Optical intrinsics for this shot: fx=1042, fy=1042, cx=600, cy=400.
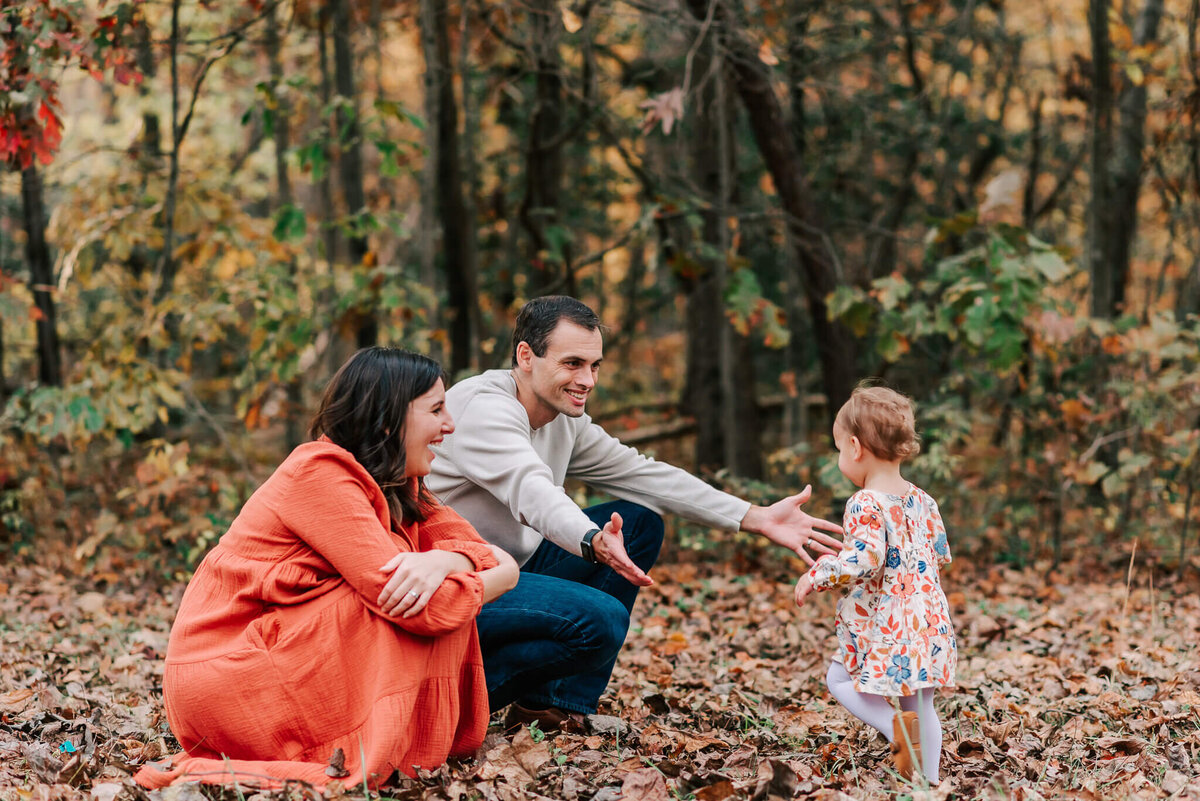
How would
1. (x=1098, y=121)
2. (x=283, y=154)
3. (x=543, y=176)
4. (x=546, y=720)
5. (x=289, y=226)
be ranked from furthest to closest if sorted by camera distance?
(x=283, y=154) → (x=543, y=176) → (x=1098, y=121) → (x=289, y=226) → (x=546, y=720)

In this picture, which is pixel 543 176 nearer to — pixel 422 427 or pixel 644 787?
pixel 422 427

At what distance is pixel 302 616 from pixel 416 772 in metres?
0.52

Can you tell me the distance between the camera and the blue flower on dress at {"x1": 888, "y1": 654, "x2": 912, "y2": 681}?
2.91m

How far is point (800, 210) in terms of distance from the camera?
723 centimetres

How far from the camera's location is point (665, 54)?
29.1 feet

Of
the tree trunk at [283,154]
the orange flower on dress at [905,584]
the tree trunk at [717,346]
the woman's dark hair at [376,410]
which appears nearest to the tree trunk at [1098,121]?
the tree trunk at [717,346]

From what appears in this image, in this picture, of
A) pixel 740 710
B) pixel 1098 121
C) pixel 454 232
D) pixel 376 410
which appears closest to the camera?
pixel 376 410

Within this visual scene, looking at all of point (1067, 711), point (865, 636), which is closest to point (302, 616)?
point (865, 636)

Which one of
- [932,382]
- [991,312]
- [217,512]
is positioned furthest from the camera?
[932,382]

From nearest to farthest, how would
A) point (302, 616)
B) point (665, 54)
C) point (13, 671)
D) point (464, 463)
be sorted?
point (302, 616), point (464, 463), point (13, 671), point (665, 54)

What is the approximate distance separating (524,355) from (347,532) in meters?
1.14

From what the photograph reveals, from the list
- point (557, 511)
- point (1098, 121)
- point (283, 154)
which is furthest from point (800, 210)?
point (283, 154)

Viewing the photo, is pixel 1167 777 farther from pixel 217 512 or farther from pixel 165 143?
pixel 165 143

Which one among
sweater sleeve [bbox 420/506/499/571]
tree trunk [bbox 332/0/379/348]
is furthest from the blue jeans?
tree trunk [bbox 332/0/379/348]
